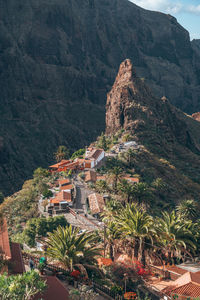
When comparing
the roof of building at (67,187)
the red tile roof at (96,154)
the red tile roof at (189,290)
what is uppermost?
the red tile roof at (96,154)

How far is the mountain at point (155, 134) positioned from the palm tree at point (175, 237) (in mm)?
36083

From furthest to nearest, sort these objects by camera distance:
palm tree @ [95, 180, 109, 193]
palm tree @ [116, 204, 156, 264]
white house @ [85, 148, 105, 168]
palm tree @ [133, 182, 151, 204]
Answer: white house @ [85, 148, 105, 168] < palm tree @ [95, 180, 109, 193] < palm tree @ [133, 182, 151, 204] < palm tree @ [116, 204, 156, 264]

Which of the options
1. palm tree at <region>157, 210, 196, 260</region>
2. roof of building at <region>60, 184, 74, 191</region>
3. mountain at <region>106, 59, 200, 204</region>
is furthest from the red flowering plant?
mountain at <region>106, 59, 200, 204</region>

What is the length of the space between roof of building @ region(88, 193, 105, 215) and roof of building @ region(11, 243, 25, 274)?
3141 cm

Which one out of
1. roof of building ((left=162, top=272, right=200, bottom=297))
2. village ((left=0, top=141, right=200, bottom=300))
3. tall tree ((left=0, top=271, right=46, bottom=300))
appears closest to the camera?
tall tree ((left=0, top=271, right=46, bottom=300))

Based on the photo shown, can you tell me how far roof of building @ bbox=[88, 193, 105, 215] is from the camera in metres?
63.7

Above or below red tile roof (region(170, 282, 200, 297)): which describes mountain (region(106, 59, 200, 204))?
above

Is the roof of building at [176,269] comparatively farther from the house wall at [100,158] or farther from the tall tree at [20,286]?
the house wall at [100,158]

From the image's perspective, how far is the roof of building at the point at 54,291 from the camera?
87.1 ft

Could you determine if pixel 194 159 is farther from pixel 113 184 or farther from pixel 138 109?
pixel 113 184

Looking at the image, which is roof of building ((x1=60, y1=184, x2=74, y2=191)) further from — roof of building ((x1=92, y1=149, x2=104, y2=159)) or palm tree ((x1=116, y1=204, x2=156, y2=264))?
palm tree ((x1=116, y1=204, x2=156, y2=264))

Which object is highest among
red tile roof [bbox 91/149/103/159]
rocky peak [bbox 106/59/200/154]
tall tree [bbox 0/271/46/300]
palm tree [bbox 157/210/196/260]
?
rocky peak [bbox 106/59/200/154]

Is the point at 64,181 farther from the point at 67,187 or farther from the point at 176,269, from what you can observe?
the point at 176,269

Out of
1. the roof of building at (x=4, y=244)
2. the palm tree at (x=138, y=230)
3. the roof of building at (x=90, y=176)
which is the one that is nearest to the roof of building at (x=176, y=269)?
the palm tree at (x=138, y=230)
